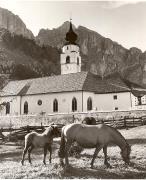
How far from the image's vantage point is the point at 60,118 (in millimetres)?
37719

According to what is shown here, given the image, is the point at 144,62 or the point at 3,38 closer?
the point at 144,62

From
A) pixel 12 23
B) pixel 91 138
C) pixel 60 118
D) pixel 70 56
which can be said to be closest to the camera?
pixel 91 138

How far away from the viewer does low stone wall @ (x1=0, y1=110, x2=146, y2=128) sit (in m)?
34.3

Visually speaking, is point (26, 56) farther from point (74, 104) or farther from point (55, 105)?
point (74, 104)

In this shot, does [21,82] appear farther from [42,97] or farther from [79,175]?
[79,175]

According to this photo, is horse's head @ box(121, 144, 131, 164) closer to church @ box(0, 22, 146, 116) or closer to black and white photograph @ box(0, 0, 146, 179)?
black and white photograph @ box(0, 0, 146, 179)

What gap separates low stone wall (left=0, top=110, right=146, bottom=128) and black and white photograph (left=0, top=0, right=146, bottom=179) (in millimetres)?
115

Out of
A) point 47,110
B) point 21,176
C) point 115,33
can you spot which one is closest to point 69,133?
point 21,176

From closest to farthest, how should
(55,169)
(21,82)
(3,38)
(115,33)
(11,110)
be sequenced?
1. (55,169)
2. (115,33)
3. (11,110)
4. (21,82)
5. (3,38)

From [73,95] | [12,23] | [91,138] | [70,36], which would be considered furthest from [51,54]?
[91,138]

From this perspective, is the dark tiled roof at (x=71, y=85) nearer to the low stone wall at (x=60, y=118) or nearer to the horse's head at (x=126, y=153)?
the low stone wall at (x=60, y=118)

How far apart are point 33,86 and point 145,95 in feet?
60.8

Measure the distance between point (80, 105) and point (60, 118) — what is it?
771cm

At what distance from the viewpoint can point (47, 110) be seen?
48375 millimetres
